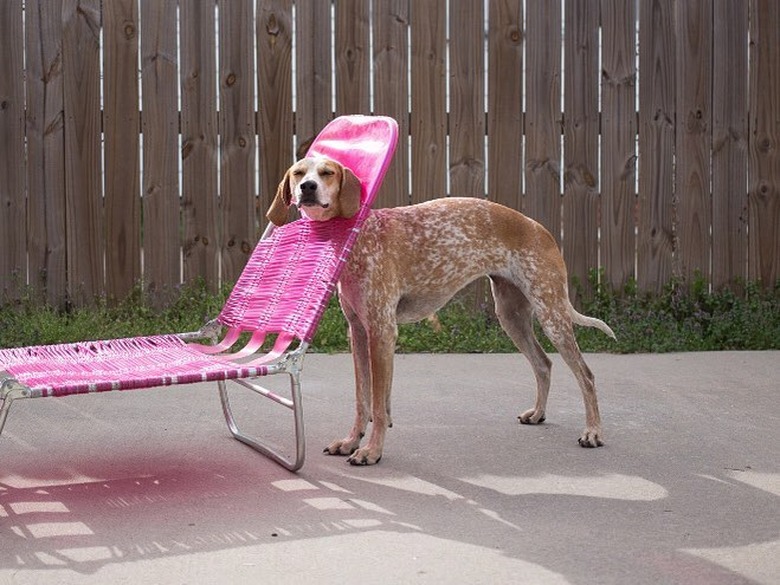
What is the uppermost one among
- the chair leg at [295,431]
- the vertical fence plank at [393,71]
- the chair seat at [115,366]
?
the vertical fence plank at [393,71]

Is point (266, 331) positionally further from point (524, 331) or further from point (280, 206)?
point (524, 331)

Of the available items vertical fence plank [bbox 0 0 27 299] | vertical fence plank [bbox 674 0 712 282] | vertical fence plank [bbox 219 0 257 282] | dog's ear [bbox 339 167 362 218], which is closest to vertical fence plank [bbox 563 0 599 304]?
vertical fence plank [bbox 674 0 712 282]

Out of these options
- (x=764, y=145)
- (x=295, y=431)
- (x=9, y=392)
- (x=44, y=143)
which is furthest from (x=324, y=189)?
(x=764, y=145)

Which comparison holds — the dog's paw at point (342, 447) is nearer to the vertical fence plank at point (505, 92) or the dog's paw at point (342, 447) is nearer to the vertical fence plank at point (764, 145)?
the vertical fence plank at point (505, 92)

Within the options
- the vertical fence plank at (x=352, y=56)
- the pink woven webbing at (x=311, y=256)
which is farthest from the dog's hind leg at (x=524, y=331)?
the vertical fence plank at (x=352, y=56)

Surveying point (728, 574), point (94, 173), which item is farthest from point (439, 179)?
point (728, 574)

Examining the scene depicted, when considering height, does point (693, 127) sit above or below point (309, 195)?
above

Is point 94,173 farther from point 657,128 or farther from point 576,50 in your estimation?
point 657,128

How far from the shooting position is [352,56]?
648cm

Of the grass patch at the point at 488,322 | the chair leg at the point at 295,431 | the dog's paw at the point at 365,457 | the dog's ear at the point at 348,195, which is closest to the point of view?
the chair leg at the point at 295,431

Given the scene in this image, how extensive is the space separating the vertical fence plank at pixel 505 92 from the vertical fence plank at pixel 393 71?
494 millimetres

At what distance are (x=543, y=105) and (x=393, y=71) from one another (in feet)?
2.96

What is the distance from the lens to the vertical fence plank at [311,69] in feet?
21.2

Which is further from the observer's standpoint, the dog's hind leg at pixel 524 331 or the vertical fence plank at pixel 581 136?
the vertical fence plank at pixel 581 136
